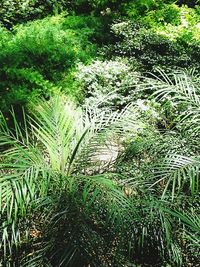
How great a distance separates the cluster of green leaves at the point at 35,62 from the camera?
435 cm

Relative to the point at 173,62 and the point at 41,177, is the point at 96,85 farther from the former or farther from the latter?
the point at 41,177

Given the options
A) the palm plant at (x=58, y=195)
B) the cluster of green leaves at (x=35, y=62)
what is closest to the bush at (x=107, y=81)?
the cluster of green leaves at (x=35, y=62)

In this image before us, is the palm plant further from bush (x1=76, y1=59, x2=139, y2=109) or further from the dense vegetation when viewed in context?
bush (x1=76, y1=59, x2=139, y2=109)

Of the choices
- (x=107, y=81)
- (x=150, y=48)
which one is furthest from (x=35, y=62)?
(x=150, y=48)

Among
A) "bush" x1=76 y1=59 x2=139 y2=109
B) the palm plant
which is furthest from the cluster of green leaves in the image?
the palm plant

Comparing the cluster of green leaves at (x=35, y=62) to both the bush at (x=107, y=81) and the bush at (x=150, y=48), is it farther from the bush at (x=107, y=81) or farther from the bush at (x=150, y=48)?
the bush at (x=150, y=48)

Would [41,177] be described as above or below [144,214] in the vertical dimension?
above

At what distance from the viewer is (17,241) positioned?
2232mm

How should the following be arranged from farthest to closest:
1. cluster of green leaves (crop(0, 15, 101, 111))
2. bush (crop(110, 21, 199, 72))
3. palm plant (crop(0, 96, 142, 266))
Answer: bush (crop(110, 21, 199, 72)), cluster of green leaves (crop(0, 15, 101, 111)), palm plant (crop(0, 96, 142, 266))

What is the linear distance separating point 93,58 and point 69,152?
367 cm

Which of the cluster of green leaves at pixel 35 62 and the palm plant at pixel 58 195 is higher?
the cluster of green leaves at pixel 35 62

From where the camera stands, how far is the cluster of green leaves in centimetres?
435

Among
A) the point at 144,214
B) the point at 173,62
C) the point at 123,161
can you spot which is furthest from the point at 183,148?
the point at 173,62

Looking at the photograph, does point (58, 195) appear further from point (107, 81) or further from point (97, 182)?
point (107, 81)
